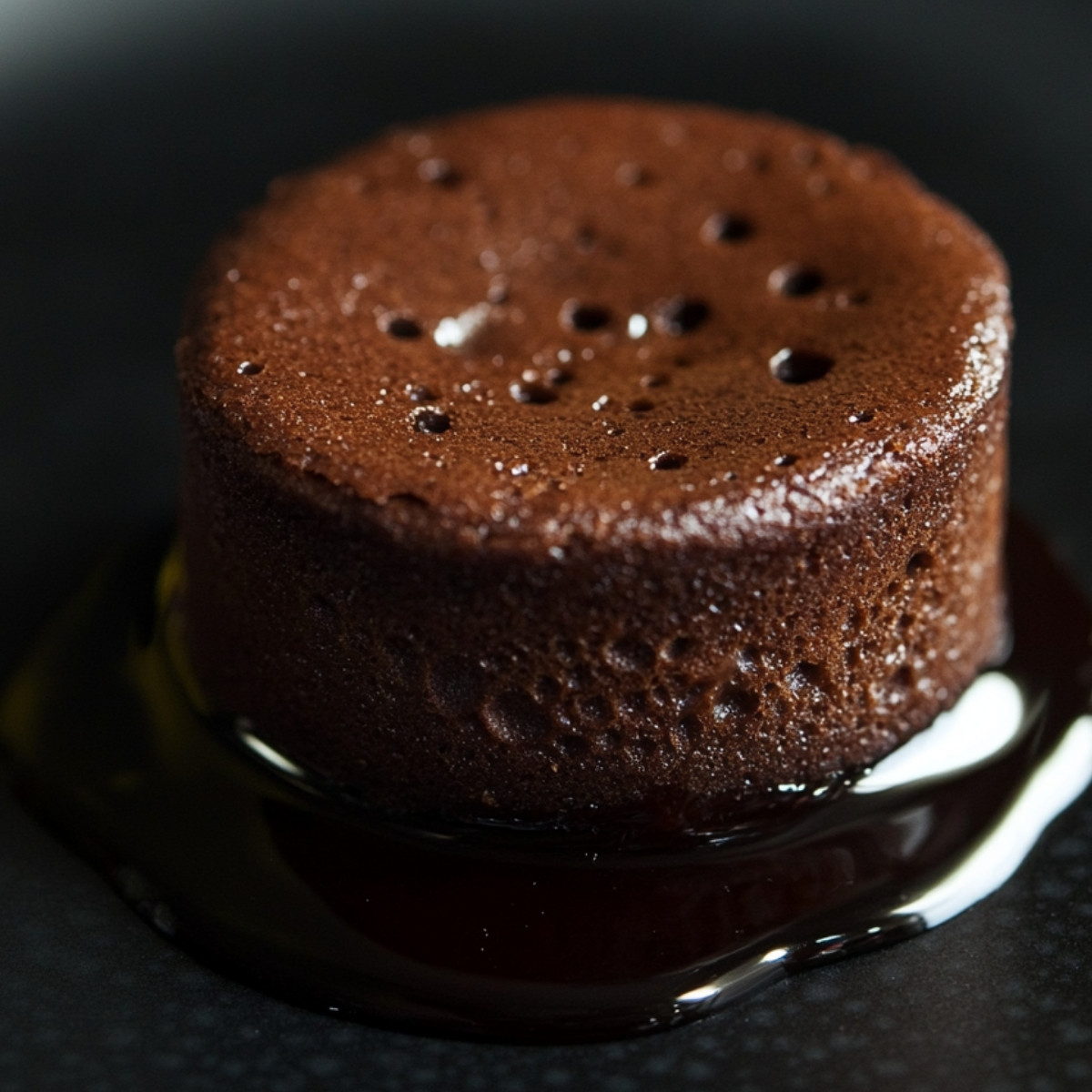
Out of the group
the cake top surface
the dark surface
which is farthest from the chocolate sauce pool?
the cake top surface

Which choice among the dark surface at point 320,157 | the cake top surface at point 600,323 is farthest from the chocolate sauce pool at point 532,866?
the cake top surface at point 600,323

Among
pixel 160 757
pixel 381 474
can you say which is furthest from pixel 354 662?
pixel 160 757

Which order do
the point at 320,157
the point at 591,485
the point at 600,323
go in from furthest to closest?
the point at 320,157, the point at 600,323, the point at 591,485

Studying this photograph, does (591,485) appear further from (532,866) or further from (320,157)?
(320,157)

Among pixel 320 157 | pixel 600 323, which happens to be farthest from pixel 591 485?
pixel 320 157

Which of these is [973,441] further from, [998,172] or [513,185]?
[998,172]

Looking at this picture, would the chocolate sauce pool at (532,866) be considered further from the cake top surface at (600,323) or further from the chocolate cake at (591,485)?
the cake top surface at (600,323)

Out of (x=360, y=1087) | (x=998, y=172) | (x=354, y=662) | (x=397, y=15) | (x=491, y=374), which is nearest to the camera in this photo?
(x=360, y=1087)
